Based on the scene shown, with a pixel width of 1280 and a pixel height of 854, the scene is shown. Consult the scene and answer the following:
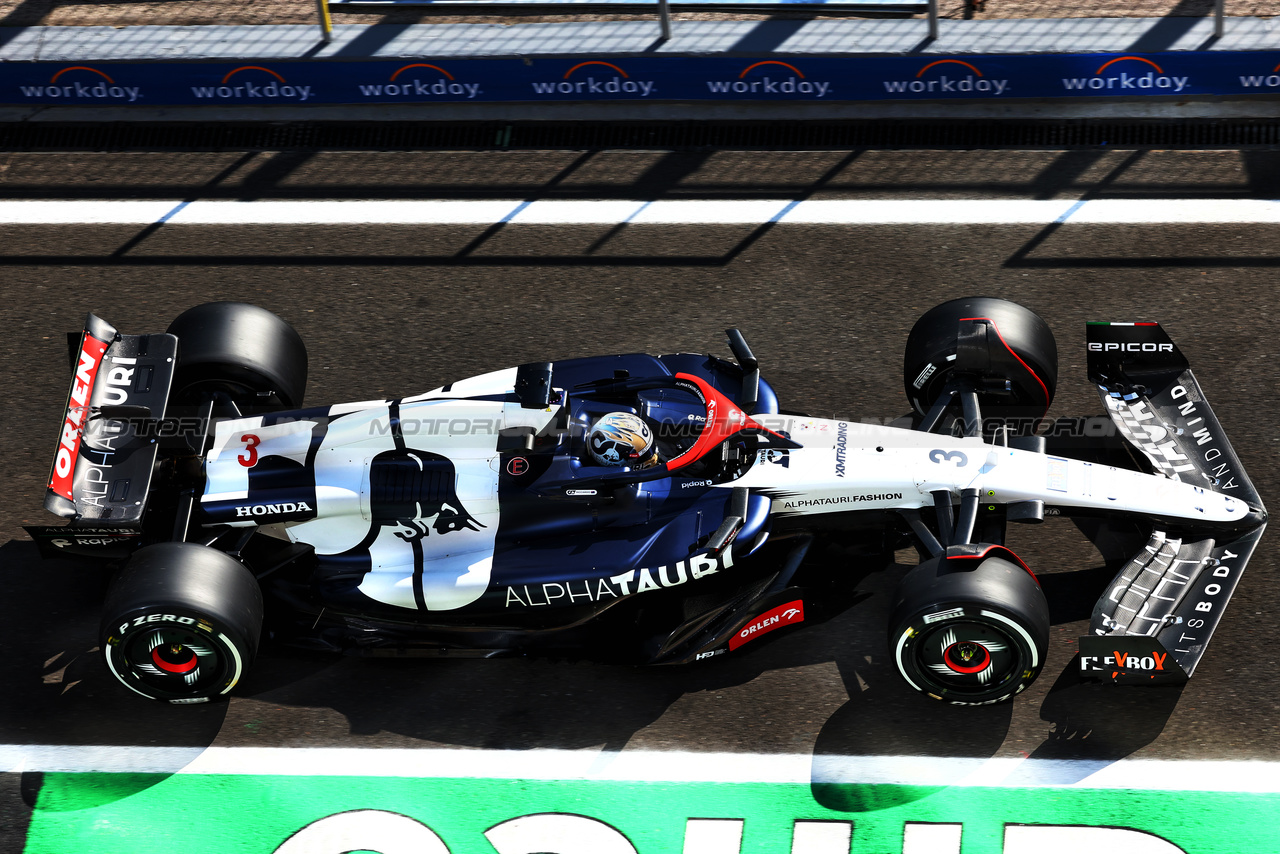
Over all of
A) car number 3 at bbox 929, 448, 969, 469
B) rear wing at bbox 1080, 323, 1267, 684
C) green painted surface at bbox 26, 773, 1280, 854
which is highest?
car number 3 at bbox 929, 448, 969, 469

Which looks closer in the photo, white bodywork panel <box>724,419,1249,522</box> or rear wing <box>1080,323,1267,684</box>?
rear wing <box>1080,323,1267,684</box>

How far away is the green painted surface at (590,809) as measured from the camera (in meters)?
6.62

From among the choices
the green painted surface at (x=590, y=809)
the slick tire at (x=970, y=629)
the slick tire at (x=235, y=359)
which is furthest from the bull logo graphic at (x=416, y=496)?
the slick tire at (x=970, y=629)

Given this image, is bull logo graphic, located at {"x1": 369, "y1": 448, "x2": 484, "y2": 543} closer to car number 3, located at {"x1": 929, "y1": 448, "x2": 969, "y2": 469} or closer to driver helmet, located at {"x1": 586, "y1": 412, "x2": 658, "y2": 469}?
driver helmet, located at {"x1": 586, "y1": 412, "x2": 658, "y2": 469}

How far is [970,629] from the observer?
258 inches

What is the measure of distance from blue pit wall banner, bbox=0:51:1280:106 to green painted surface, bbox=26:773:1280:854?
594cm

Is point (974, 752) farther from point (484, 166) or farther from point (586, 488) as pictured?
point (484, 166)

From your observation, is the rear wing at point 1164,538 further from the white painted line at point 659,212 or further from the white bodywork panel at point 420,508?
the white bodywork panel at point 420,508

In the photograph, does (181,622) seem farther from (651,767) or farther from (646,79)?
(646,79)

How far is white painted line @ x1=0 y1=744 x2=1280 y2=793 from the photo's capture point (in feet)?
22.3

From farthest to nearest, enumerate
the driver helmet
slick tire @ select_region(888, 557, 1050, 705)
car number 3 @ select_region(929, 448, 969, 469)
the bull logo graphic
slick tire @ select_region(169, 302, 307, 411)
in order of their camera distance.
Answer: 1. slick tire @ select_region(169, 302, 307, 411)
2. the bull logo graphic
3. car number 3 @ select_region(929, 448, 969, 469)
4. the driver helmet
5. slick tire @ select_region(888, 557, 1050, 705)

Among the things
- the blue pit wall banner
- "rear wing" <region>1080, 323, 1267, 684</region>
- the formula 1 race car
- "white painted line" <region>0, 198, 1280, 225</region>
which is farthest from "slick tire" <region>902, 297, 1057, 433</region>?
the blue pit wall banner

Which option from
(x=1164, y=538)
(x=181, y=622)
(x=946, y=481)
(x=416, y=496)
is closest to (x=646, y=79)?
(x=416, y=496)

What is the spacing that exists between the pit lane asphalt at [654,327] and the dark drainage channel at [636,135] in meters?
0.15
